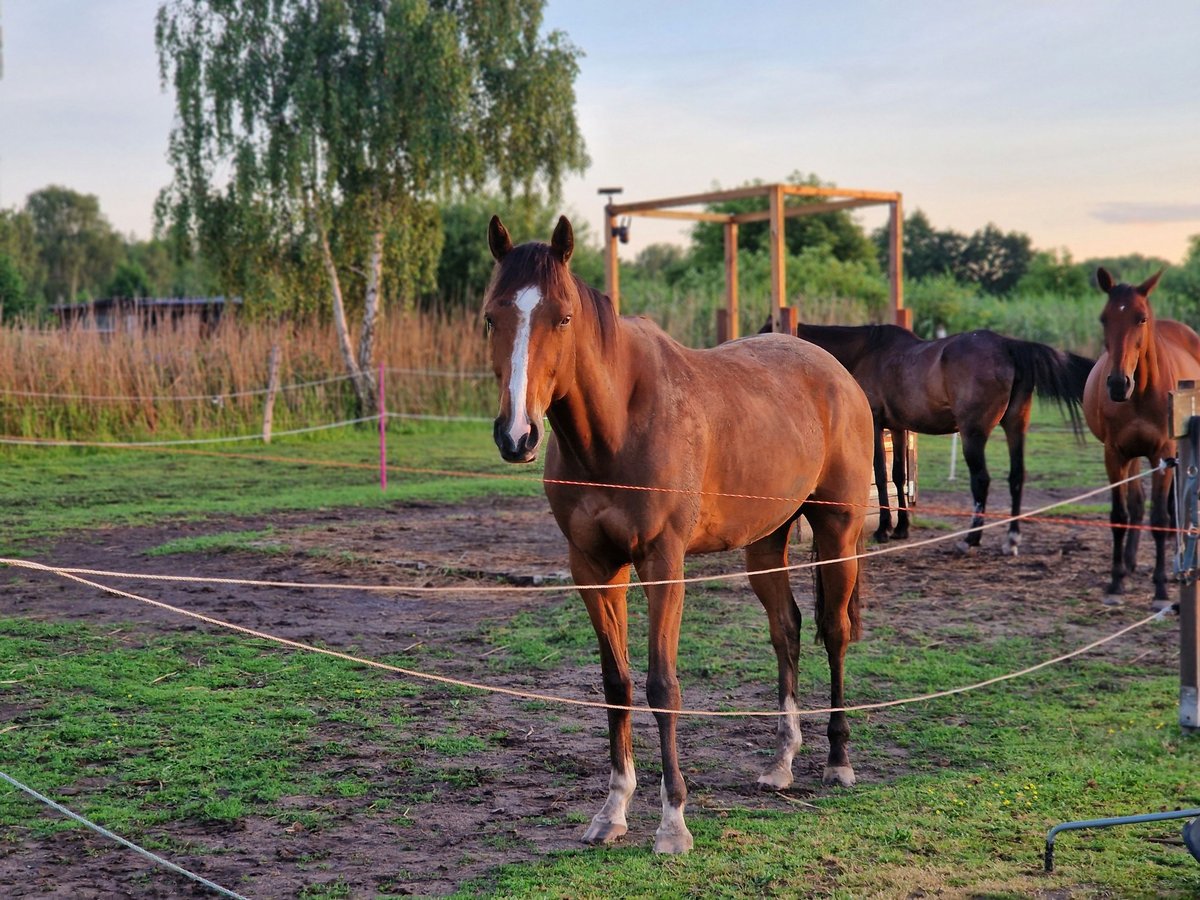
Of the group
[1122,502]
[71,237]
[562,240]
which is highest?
[71,237]

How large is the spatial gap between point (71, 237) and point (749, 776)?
266ft

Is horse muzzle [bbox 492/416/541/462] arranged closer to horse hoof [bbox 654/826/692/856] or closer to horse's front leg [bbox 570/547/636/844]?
horse's front leg [bbox 570/547/636/844]

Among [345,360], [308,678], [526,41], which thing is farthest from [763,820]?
[526,41]

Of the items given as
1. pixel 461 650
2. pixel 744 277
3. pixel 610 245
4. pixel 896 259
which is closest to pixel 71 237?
pixel 744 277

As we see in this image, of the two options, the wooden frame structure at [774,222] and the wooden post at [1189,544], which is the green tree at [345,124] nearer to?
the wooden frame structure at [774,222]

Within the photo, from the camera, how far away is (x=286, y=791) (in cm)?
402

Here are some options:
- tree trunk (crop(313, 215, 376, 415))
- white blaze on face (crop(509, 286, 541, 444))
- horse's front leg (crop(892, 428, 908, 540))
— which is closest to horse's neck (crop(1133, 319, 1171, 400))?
horse's front leg (crop(892, 428, 908, 540))

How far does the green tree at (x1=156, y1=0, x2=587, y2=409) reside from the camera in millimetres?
19406

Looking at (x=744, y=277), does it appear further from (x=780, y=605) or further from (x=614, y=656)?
(x=614, y=656)

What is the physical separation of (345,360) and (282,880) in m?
17.6

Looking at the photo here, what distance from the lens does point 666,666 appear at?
3684 mm

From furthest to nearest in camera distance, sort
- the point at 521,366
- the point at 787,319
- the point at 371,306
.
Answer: the point at 371,306 → the point at 787,319 → the point at 521,366

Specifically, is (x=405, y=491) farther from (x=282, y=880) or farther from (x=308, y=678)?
(x=282, y=880)

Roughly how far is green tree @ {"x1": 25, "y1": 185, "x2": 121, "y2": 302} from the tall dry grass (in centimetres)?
5075
